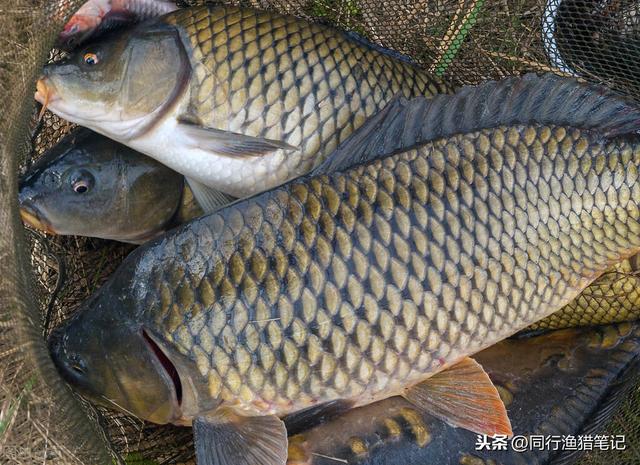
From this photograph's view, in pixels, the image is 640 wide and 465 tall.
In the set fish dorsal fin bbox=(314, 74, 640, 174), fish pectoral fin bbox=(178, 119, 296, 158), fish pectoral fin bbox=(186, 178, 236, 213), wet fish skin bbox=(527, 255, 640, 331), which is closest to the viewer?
fish dorsal fin bbox=(314, 74, 640, 174)

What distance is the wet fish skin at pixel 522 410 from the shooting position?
1.56m

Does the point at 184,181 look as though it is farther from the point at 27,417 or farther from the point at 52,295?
the point at 27,417

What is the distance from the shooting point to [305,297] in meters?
1.38

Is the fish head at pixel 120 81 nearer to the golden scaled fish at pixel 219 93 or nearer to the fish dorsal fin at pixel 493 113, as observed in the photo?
the golden scaled fish at pixel 219 93

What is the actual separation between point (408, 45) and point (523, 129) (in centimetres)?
68

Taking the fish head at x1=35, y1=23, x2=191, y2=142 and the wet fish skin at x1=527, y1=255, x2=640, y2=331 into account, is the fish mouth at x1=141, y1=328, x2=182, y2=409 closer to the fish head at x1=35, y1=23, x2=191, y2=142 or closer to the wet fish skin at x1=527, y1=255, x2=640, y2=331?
the fish head at x1=35, y1=23, x2=191, y2=142

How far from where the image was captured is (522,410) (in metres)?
1.70

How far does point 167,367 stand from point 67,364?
0.69 feet

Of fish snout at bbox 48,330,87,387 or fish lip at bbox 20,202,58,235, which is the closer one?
fish snout at bbox 48,330,87,387

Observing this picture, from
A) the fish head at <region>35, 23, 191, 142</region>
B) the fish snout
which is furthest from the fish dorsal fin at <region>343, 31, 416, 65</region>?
the fish snout

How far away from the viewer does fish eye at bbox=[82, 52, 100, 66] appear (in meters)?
1.58

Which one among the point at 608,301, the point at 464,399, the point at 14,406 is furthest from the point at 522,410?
the point at 14,406

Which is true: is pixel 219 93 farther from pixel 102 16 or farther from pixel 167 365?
pixel 167 365

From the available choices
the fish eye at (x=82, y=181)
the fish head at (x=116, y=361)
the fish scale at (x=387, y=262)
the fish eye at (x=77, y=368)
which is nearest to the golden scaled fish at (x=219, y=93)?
the fish eye at (x=82, y=181)
